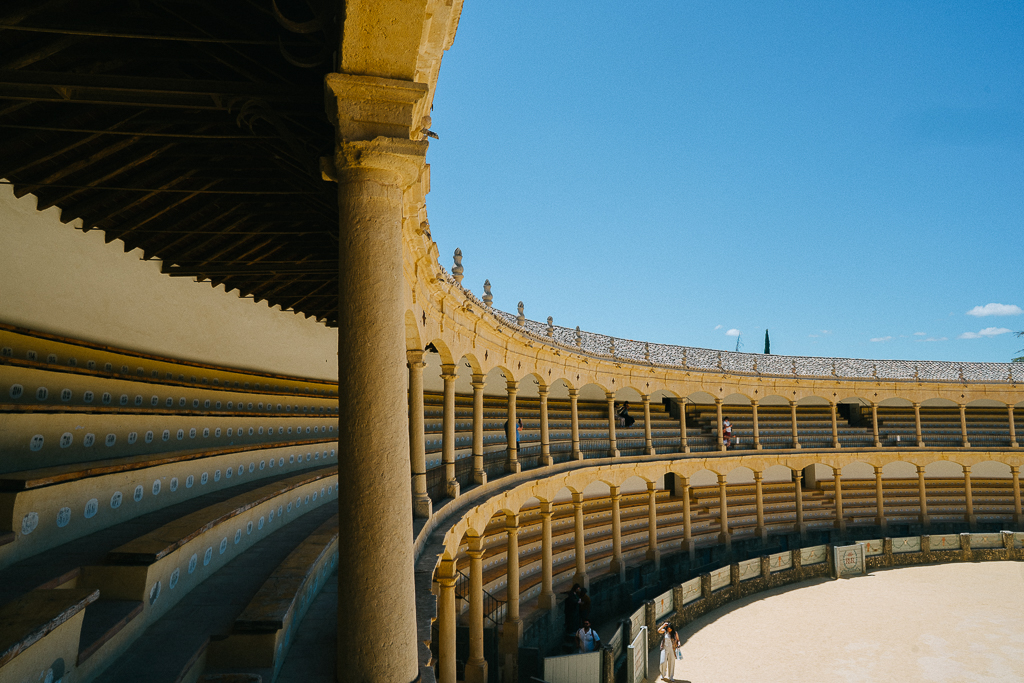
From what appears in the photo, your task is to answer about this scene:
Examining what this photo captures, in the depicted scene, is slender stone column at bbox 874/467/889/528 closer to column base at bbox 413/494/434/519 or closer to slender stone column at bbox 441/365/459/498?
slender stone column at bbox 441/365/459/498

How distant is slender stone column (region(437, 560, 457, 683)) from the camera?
8.34m

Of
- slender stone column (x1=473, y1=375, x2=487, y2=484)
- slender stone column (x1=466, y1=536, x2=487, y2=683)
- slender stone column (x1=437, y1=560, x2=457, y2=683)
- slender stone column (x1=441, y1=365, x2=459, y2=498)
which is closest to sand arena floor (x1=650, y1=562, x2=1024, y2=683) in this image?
slender stone column (x1=466, y1=536, x2=487, y2=683)

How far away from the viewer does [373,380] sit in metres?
3.43

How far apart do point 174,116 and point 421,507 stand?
5.19 m

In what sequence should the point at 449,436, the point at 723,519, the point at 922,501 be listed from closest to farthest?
the point at 449,436 → the point at 723,519 → the point at 922,501

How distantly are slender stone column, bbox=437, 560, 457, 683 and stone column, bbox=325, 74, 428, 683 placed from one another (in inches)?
200

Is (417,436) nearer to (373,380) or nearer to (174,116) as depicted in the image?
(174,116)

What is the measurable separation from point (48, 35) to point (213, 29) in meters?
1.28

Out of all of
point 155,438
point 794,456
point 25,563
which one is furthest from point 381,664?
point 794,456

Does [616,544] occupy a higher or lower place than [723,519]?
higher

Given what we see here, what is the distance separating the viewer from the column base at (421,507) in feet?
25.8

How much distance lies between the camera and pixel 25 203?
6.86 meters

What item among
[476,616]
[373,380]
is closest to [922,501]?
[476,616]

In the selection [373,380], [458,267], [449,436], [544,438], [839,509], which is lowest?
[839,509]
